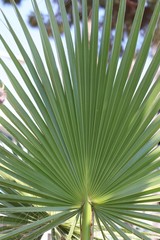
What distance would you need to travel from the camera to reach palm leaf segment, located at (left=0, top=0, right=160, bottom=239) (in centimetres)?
159

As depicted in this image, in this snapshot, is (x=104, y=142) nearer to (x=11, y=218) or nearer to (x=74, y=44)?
(x=74, y=44)

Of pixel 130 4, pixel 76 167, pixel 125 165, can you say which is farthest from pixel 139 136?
pixel 130 4

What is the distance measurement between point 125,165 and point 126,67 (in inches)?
16.0

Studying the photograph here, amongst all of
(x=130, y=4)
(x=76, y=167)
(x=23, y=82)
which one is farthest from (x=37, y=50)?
(x=130, y=4)

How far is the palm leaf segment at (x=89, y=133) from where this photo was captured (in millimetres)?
1593

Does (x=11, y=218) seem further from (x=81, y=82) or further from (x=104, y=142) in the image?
(x=81, y=82)

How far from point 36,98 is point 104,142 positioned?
36cm

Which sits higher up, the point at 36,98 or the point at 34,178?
the point at 36,98

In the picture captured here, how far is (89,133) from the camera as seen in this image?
166 centimetres

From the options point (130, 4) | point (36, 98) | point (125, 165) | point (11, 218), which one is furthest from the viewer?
point (130, 4)

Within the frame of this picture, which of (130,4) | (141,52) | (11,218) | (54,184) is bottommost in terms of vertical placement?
(11,218)

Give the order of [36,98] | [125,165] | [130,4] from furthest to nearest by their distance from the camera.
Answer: [130,4]
[36,98]
[125,165]

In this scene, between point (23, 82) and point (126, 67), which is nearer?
point (126, 67)

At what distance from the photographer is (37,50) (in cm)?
175
